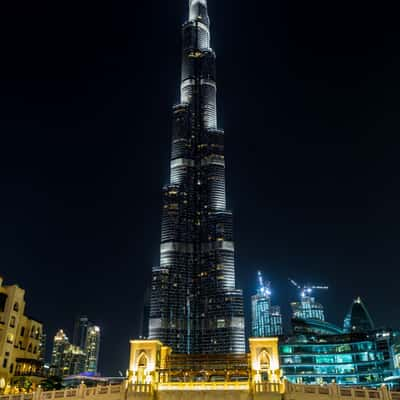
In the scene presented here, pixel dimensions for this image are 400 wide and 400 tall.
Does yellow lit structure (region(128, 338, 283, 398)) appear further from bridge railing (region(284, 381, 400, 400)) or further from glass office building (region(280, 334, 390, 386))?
glass office building (region(280, 334, 390, 386))

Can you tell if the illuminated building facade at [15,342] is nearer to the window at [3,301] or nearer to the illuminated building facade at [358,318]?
the window at [3,301]

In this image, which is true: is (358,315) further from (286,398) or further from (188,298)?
(286,398)

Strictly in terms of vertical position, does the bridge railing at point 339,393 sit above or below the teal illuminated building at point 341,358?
below

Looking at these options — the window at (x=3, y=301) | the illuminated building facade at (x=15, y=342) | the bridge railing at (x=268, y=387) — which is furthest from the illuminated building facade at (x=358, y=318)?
the window at (x=3, y=301)

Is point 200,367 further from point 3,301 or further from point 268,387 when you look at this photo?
point 3,301

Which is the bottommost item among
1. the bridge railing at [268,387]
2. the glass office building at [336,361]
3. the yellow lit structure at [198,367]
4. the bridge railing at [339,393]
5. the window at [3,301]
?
the bridge railing at [339,393]

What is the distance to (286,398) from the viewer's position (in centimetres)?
4638

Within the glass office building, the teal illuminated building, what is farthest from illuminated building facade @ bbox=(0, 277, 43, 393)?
the glass office building

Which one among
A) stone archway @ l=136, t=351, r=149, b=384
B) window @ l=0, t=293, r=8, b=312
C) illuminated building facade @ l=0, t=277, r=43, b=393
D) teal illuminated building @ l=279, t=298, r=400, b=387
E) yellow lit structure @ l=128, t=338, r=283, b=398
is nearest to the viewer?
yellow lit structure @ l=128, t=338, r=283, b=398

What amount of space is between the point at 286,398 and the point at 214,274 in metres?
152

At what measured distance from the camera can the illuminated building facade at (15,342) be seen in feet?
236

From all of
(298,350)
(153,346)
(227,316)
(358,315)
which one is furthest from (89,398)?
(358,315)

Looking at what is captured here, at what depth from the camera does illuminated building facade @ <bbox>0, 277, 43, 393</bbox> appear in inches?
2827

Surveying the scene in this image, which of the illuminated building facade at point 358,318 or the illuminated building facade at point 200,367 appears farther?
the illuminated building facade at point 358,318
